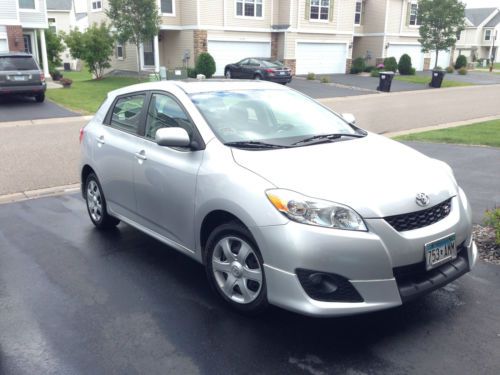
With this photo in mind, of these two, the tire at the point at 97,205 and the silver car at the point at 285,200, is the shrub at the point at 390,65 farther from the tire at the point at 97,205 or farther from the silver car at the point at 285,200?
the tire at the point at 97,205

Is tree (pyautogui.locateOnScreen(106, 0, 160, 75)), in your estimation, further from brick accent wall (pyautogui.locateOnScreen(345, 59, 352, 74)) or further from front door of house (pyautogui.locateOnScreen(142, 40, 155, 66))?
brick accent wall (pyautogui.locateOnScreen(345, 59, 352, 74))

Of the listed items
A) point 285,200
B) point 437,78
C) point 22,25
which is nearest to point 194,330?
point 285,200

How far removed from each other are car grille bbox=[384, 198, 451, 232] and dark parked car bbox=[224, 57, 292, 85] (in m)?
24.2

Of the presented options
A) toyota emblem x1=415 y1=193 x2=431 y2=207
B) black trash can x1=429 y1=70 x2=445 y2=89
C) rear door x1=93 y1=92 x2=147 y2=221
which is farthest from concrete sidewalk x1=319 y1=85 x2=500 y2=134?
toyota emblem x1=415 y1=193 x2=431 y2=207

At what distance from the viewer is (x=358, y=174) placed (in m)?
3.60

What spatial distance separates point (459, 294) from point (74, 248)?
3.73 meters

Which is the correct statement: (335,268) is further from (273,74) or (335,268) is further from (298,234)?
(273,74)

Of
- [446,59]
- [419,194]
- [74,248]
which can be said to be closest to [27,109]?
[74,248]

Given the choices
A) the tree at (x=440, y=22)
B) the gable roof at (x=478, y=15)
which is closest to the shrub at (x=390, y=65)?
the tree at (x=440, y=22)

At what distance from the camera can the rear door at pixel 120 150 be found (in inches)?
196

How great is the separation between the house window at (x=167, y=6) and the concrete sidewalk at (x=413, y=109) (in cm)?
1425

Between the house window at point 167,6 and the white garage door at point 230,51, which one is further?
the white garage door at point 230,51

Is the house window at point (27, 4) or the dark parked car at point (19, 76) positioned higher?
the house window at point (27, 4)

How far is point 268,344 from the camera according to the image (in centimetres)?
349
